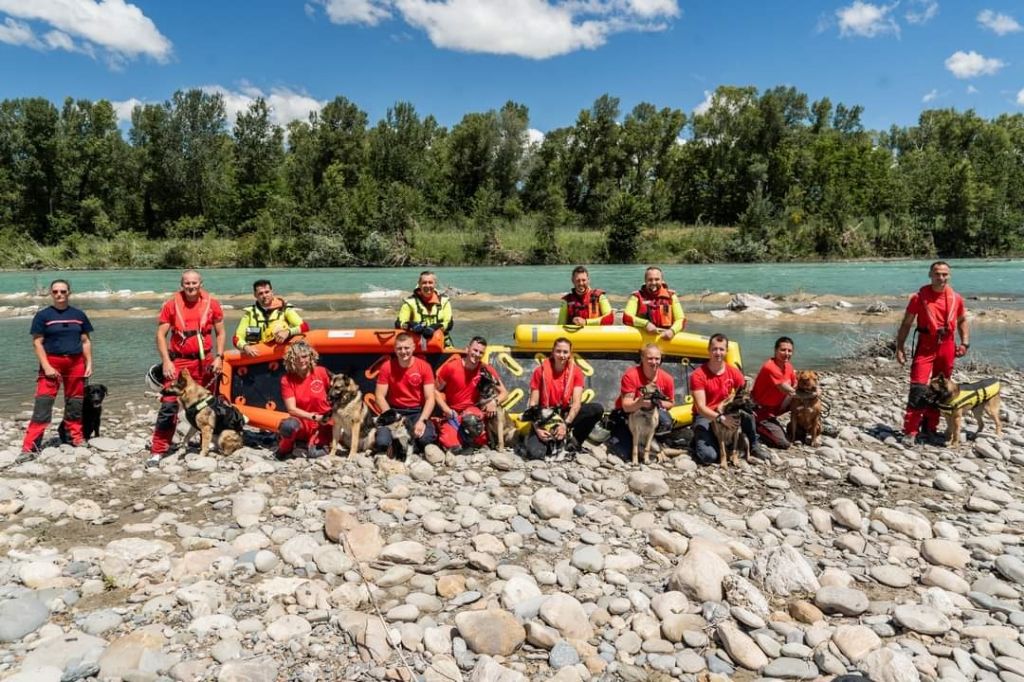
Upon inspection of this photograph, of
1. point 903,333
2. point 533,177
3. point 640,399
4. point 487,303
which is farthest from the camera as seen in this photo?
point 533,177

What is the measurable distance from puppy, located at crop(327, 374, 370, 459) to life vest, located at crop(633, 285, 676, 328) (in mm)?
2958

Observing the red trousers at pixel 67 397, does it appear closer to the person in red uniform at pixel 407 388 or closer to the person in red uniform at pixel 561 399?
the person in red uniform at pixel 407 388

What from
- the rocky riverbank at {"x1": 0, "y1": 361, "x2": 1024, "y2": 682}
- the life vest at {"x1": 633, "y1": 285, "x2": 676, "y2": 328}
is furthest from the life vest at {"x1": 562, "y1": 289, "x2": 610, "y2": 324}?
the rocky riverbank at {"x1": 0, "y1": 361, "x2": 1024, "y2": 682}

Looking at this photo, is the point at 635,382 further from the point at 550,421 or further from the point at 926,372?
the point at 926,372

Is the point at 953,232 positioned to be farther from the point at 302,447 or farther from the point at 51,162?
the point at 51,162

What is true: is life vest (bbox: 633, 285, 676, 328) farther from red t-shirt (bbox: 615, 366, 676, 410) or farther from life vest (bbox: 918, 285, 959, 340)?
life vest (bbox: 918, 285, 959, 340)

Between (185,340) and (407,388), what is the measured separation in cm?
196

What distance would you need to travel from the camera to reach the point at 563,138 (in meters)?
60.7

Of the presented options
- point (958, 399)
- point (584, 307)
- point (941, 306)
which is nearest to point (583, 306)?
point (584, 307)

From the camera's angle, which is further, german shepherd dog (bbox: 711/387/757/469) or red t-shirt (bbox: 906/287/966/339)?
red t-shirt (bbox: 906/287/966/339)

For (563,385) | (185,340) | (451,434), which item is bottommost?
(451,434)

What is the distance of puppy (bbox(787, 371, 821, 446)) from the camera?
580 centimetres

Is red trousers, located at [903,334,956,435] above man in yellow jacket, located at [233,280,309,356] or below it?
below

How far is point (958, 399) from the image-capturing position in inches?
231
